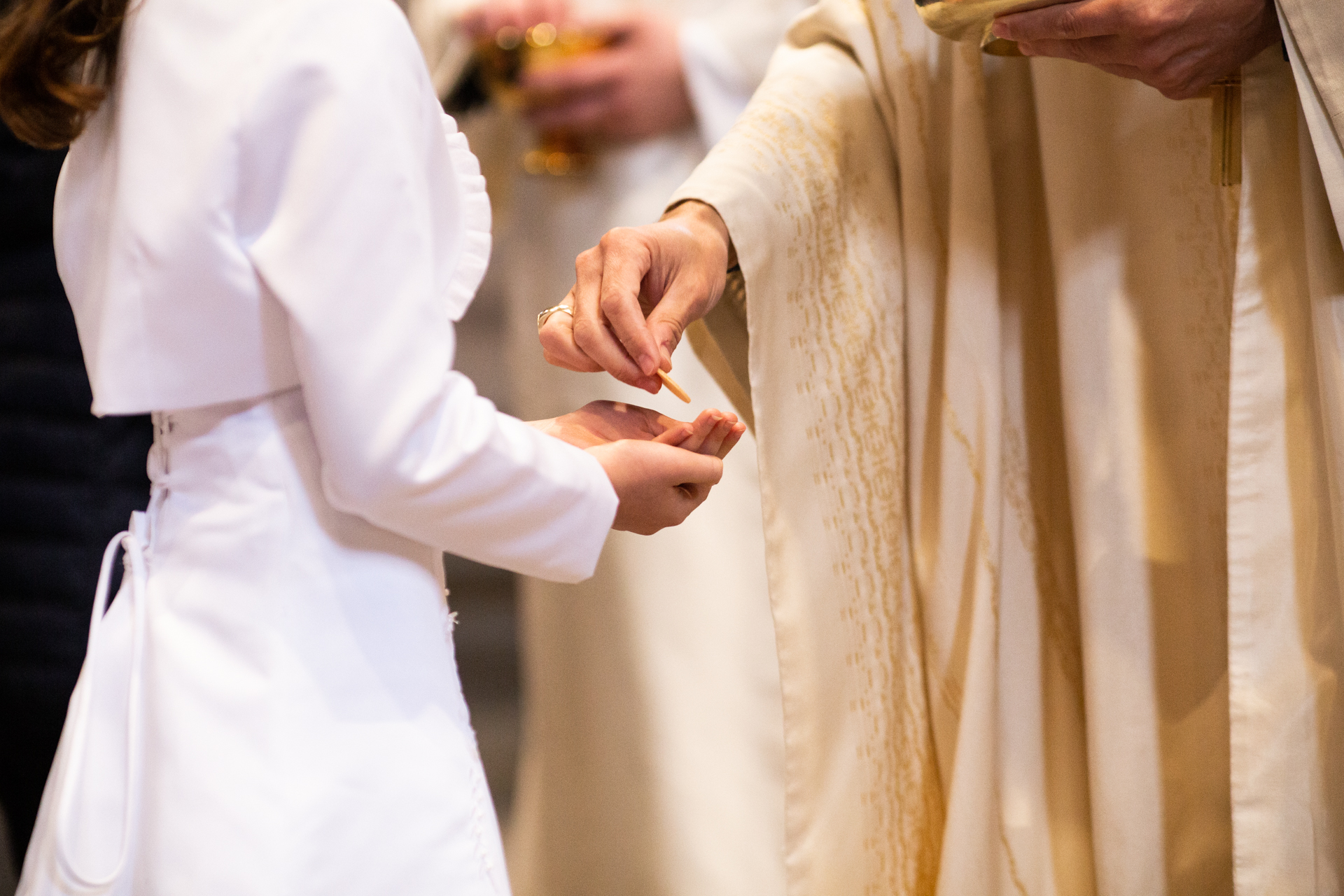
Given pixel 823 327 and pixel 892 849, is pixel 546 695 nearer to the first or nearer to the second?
pixel 892 849

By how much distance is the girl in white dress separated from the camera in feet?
2.12

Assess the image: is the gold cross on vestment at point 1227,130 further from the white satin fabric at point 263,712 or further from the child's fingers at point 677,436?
the white satin fabric at point 263,712

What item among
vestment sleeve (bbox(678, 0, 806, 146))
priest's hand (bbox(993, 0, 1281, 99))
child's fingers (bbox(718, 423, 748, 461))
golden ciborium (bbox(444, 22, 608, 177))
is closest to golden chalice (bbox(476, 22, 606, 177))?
golden ciborium (bbox(444, 22, 608, 177))

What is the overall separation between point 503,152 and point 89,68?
3.74 feet

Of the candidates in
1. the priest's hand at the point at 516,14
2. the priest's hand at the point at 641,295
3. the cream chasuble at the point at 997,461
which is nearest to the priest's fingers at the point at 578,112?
the priest's hand at the point at 516,14

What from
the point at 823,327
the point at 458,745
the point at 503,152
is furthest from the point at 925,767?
the point at 503,152

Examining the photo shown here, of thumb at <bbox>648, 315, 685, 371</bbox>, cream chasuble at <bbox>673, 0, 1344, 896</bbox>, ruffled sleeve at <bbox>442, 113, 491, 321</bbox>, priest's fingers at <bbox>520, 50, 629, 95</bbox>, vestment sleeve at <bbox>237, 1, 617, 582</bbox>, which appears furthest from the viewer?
priest's fingers at <bbox>520, 50, 629, 95</bbox>

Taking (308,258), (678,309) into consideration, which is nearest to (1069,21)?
(678,309)

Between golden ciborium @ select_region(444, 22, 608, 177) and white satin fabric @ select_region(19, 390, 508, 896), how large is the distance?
39.2 inches

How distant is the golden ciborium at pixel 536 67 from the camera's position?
1.58 metres

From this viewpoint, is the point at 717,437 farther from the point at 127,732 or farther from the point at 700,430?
the point at 127,732

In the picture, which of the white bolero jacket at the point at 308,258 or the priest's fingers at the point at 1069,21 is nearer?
the white bolero jacket at the point at 308,258

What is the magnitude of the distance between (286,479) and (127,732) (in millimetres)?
181

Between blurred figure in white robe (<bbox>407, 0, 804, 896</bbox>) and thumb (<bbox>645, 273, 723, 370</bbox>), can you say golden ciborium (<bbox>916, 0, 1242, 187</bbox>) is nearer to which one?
thumb (<bbox>645, 273, 723, 370</bbox>)
